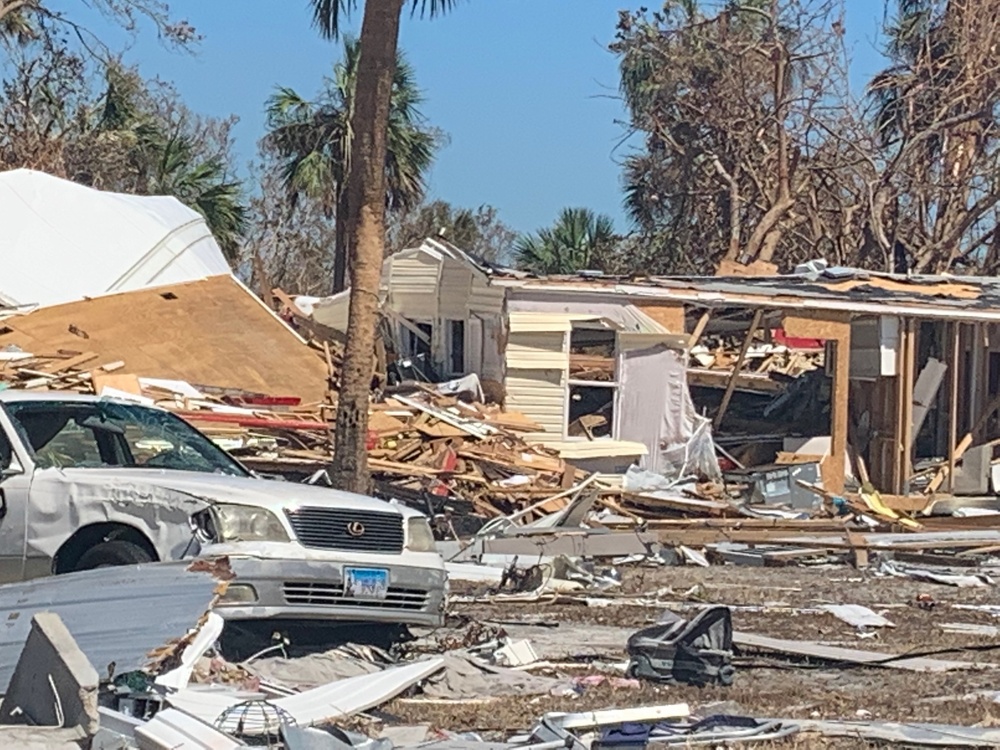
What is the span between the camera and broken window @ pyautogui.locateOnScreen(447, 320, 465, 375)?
23969 mm

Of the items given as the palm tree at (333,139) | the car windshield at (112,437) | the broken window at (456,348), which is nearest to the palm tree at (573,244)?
the palm tree at (333,139)

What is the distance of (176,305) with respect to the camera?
23.2 metres

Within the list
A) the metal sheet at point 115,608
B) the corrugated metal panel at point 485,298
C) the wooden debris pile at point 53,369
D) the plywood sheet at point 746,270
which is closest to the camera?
the metal sheet at point 115,608

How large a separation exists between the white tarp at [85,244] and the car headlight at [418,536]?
1569 centimetres

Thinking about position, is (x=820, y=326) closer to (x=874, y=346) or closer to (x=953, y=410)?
(x=874, y=346)

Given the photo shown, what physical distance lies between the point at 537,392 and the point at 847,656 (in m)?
11.7

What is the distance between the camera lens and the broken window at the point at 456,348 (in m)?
24.0

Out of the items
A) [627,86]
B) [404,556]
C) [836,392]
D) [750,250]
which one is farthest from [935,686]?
[627,86]

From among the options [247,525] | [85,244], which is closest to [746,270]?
[85,244]

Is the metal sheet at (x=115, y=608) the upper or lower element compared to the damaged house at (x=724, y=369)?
lower

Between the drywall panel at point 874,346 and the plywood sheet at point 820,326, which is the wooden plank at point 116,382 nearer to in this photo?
the plywood sheet at point 820,326

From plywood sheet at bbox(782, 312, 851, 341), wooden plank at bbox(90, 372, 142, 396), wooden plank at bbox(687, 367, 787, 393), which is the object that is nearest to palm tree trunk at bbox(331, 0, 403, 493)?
wooden plank at bbox(90, 372, 142, 396)

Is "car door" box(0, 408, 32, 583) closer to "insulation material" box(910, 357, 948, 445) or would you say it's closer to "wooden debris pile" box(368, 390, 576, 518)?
"wooden debris pile" box(368, 390, 576, 518)

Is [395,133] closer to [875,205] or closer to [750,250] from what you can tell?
[750,250]
